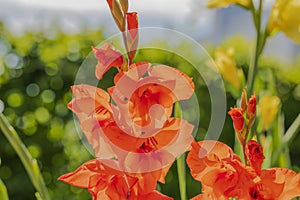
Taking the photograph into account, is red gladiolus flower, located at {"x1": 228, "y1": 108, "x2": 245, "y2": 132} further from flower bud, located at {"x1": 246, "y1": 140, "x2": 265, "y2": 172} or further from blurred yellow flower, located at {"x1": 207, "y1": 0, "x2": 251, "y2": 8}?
blurred yellow flower, located at {"x1": 207, "y1": 0, "x2": 251, "y2": 8}

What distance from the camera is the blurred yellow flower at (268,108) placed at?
41.3 inches

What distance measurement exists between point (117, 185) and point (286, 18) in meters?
0.52

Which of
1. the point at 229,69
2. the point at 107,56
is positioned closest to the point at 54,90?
the point at 229,69

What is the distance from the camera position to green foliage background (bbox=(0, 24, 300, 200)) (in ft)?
7.07

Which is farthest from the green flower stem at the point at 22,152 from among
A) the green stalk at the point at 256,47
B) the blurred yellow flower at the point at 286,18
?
the blurred yellow flower at the point at 286,18

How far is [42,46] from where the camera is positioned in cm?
253

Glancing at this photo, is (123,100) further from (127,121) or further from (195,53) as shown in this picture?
(195,53)

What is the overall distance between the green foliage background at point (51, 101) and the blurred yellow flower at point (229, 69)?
91 centimetres

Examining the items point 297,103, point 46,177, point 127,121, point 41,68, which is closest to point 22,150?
point 127,121

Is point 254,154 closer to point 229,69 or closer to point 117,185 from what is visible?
point 117,185

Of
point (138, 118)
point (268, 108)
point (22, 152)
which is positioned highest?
point (138, 118)

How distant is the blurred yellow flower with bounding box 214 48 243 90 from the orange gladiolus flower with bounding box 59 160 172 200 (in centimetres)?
61

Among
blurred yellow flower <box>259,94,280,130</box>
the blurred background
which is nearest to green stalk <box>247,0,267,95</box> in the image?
blurred yellow flower <box>259,94,280,130</box>

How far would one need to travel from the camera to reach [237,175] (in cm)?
53
